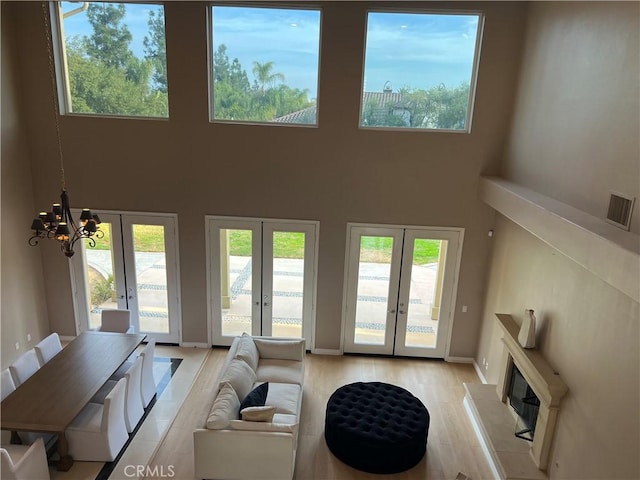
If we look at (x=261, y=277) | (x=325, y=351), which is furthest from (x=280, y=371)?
(x=261, y=277)

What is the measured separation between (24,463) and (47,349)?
6.87 feet

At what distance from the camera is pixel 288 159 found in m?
7.18

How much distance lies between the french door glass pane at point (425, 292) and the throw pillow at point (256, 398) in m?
3.25

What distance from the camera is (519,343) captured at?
5.45 m

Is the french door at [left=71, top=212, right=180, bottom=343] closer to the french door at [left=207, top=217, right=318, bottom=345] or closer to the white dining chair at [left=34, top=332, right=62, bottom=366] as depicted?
the french door at [left=207, top=217, right=318, bottom=345]

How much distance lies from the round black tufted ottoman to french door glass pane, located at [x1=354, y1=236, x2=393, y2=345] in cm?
200

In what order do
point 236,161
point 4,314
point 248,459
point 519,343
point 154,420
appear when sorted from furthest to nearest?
1. point 236,161
2. point 4,314
3. point 154,420
4. point 519,343
5. point 248,459

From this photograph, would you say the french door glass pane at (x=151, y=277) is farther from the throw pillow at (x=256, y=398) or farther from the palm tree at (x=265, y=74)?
the throw pillow at (x=256, y=398)

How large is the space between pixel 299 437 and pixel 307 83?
5.13 m

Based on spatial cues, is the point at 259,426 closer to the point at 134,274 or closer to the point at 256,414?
the point at 256,414

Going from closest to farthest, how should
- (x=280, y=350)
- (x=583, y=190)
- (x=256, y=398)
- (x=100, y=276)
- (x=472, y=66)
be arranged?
1. (x=583, y=190)
2. (x=256, y=398)
3. (x=280, y=350)
4. (x=472, y=66)
5. (x=100, y=276)

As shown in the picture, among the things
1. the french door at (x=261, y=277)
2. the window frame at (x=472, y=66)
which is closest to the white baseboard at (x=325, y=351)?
the french door at (x=261, y=277)

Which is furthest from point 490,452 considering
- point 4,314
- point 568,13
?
point 4,314

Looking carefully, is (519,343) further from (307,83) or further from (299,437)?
(307,83)
